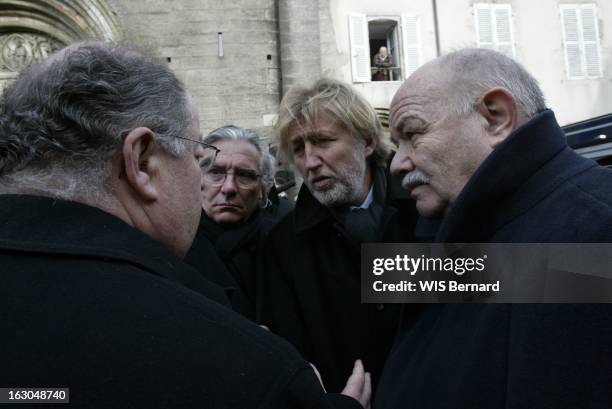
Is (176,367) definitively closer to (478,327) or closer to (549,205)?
(478,327)

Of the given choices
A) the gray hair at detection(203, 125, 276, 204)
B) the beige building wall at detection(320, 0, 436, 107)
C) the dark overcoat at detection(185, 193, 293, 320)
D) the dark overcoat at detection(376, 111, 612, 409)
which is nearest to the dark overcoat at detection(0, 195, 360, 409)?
the dark overcoat at detection(376, 111, 612, 409)

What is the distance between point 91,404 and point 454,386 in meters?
0.79

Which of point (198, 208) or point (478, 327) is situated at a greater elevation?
point (198, 208)

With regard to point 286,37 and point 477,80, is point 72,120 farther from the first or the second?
point 286,37

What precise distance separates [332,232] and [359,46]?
8520mm

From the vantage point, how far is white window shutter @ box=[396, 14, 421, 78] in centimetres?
1036

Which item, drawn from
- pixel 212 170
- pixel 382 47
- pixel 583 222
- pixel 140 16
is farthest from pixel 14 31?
pixel 583 222

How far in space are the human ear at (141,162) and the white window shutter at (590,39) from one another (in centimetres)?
1165

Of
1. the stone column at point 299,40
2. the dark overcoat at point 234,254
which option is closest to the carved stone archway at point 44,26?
the stone column at point 299,40

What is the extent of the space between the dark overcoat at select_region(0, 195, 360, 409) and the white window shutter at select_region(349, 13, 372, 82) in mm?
9652

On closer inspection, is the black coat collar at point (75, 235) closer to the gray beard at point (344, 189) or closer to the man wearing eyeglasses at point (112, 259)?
the man wearing eyeglasses at point (112, 259)

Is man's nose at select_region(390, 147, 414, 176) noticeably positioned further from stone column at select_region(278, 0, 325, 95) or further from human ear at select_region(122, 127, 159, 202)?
stone column at select_region(278, 0, 325, 95)

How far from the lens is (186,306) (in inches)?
36.3

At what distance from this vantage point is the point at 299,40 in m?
9.32
